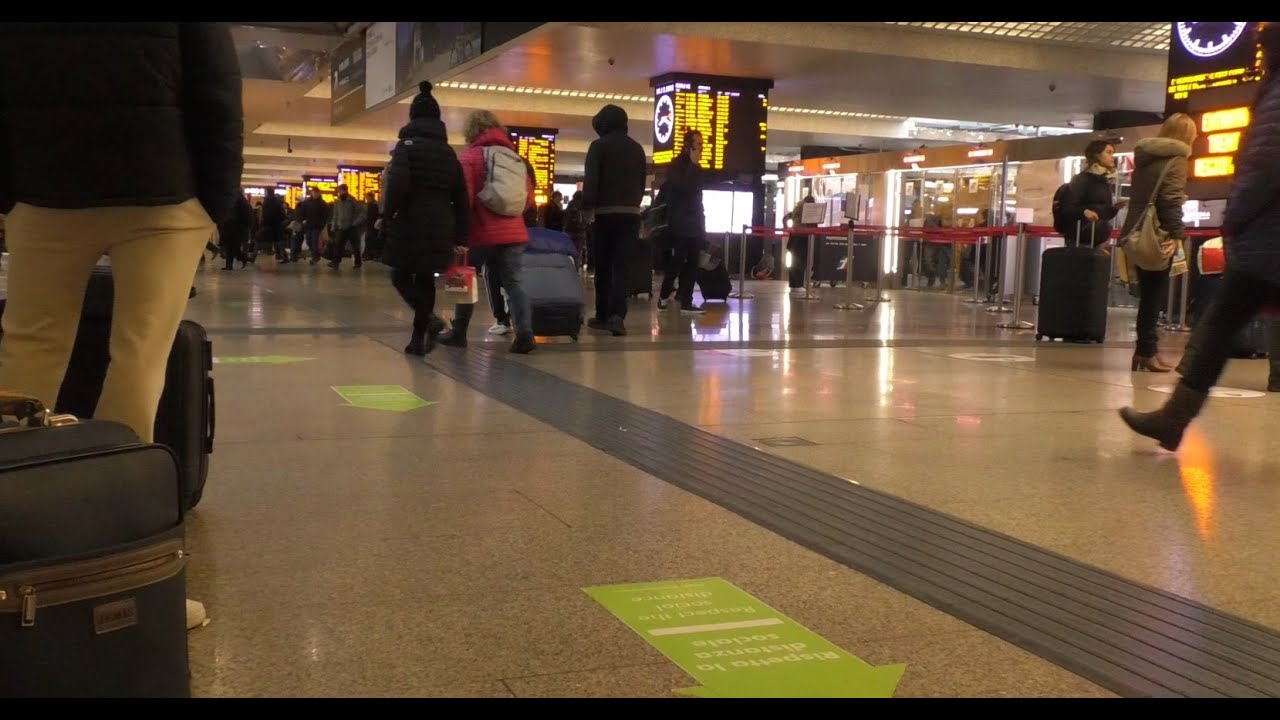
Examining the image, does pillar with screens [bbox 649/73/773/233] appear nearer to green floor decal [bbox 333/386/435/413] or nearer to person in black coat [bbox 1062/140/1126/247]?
person in black coat [bbox 1062/140/1126/247]

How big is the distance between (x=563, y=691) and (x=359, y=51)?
16008 millimetres

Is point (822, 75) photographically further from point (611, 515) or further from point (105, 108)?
point (105, 108)

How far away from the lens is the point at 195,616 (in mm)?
2543

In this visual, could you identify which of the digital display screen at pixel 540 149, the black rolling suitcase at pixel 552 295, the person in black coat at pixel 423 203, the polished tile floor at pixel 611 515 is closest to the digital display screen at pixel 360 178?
the digital display screen at pixel 540 149

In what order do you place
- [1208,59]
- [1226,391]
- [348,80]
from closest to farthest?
[1226,391]
[1208,59]
[348,80]

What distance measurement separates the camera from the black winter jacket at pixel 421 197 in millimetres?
7484

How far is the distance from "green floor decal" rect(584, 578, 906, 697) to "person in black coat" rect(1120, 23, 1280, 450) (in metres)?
2.47

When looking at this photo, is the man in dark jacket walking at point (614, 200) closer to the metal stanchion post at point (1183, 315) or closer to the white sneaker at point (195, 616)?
the metal stanchion post at point (1183, 315)

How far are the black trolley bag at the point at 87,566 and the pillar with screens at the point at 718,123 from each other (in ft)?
53.4

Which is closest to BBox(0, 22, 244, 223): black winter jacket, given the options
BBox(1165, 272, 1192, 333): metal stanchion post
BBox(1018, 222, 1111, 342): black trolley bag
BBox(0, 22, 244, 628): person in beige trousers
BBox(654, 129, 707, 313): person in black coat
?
BBox(0, 22, 244, 628): person in beige trousers

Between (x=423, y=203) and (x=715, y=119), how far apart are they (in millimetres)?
11692

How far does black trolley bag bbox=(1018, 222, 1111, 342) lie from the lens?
9516 mm

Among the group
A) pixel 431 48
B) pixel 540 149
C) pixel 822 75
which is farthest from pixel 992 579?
pixel 540 149
